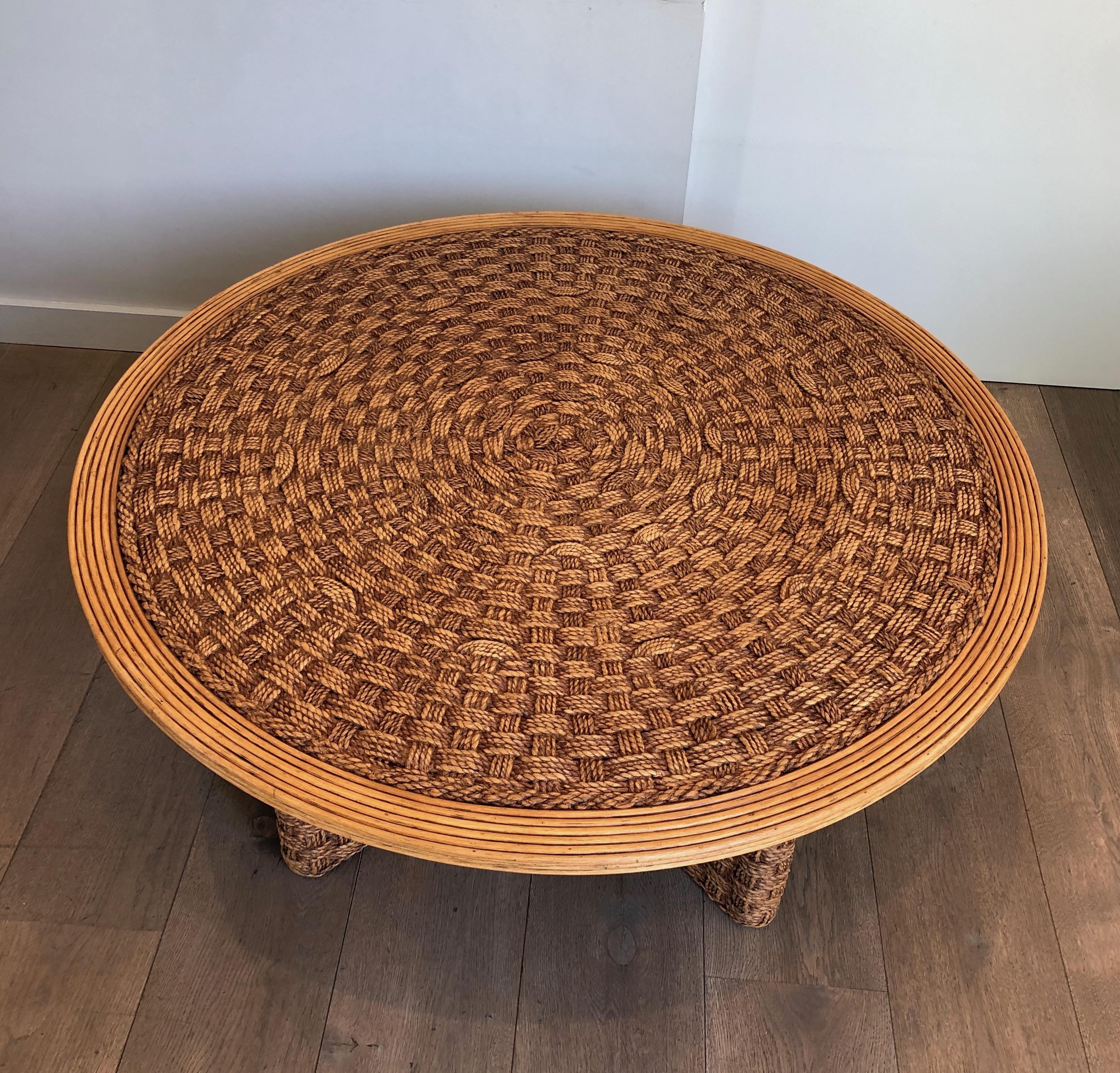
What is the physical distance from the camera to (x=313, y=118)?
1178 millimetres

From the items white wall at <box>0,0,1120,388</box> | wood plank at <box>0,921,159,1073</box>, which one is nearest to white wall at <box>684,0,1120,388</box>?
white wall at <box>0,0,1120,388</box>

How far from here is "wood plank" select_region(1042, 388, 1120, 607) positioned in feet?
4.15

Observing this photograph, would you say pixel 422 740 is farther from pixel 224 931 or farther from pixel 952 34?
pixel 952 34

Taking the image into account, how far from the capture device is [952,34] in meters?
1.12

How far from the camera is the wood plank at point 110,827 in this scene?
93 cm

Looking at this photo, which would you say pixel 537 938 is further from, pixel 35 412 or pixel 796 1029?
pixel 35 412

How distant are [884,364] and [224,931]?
790 mm

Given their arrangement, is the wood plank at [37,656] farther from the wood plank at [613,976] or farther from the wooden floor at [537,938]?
the wood plank at [613,976]

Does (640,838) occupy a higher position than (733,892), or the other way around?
(640,838)

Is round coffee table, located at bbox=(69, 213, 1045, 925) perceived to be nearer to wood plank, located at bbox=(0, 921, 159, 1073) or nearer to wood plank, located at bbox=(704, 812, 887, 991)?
wood plank, located at bbox=(704, 812, 887, 991)

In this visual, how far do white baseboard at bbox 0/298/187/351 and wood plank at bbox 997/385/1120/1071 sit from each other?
3.96 feet

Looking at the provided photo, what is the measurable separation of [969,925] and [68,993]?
81 centimetres

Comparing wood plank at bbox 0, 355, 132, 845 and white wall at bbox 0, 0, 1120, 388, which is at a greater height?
white wall at bbox 0, 0, 1120, 388

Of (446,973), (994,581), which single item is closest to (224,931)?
(446,973)
